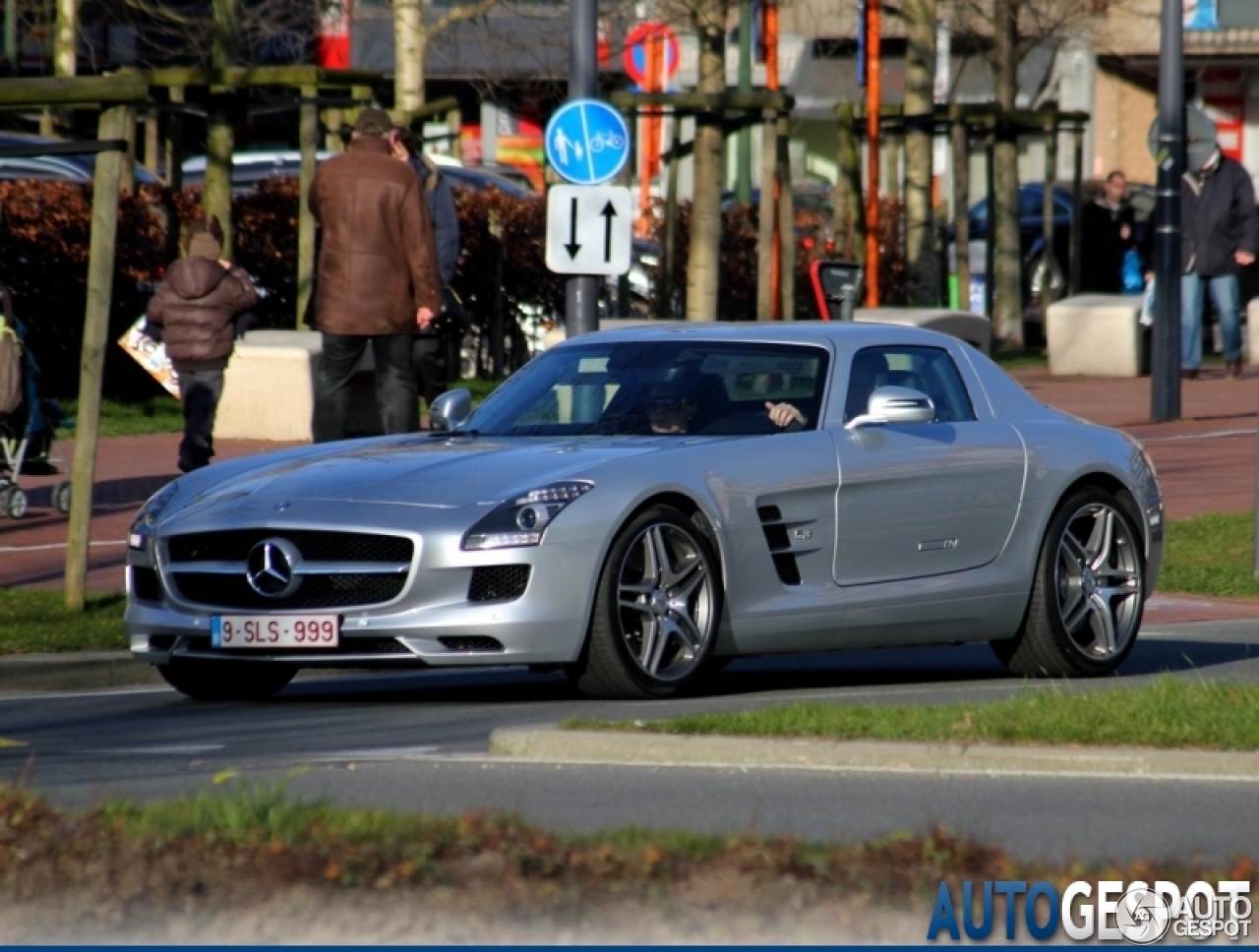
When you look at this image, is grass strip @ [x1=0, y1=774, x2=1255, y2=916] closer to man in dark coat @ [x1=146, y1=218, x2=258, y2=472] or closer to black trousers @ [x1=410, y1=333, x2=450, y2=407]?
man in dark coat @ [x1=146, y1=218, x2=258, y2=472]

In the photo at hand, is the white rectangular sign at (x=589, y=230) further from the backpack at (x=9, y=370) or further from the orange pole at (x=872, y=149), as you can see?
the orange pole at (x=872, y=149)

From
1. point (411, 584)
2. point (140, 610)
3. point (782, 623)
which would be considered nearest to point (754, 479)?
point (782, 623)

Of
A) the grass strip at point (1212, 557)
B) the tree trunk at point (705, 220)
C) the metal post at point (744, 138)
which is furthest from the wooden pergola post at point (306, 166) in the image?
the metal post at point (744, 138)

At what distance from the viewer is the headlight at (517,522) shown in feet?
30.3

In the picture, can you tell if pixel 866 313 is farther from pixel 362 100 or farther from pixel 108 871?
pixel 108 871

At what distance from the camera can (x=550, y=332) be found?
25578 millimetres

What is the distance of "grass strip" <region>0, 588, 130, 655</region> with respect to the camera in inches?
440

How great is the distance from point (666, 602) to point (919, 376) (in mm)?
1898

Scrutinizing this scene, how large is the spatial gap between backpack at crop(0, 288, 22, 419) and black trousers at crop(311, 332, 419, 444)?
1.75 m

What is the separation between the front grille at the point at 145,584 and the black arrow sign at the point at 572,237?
728cm

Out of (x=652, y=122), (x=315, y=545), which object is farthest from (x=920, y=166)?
(x=315, y=545)

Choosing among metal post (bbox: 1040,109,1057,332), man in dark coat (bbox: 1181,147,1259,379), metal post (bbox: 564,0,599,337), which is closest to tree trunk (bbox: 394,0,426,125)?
man in dark coat (bbox: 1181,147,1259,379)

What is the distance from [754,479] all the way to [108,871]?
15.3ft

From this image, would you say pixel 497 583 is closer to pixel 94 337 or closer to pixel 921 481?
pixel 921 481
